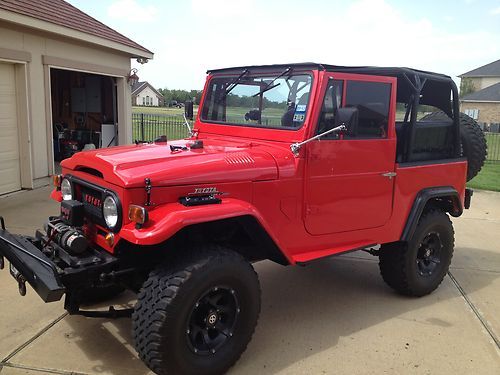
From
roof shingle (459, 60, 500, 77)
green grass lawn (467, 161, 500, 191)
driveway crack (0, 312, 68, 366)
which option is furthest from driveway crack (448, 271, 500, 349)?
roof shingle (459, 60, 500, 77)

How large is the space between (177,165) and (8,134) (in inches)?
260

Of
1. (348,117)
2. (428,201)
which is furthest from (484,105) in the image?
(348,117)

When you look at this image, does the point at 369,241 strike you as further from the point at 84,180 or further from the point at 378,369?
the point at 84,180

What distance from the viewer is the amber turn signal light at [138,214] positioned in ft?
9.16

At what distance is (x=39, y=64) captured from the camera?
29.0 ft

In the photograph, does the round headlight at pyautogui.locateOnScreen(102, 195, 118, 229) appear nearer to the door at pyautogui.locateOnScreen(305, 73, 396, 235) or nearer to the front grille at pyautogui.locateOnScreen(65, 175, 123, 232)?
the front grille at pyautogui.locateOnScreen(65, 175, 123, 232)

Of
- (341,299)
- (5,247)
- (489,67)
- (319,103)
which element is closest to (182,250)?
(5,247)

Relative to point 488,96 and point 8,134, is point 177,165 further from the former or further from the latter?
point 488,96

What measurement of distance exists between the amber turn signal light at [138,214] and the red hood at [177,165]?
0.56 ft

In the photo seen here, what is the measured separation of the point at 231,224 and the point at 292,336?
1122 millimetres

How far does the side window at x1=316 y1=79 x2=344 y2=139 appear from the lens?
12.2ft

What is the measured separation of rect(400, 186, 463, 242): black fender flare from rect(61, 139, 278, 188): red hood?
1635mm

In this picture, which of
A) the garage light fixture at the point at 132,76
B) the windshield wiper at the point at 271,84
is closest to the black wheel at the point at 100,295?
the windshield wiper at the point at 271,84

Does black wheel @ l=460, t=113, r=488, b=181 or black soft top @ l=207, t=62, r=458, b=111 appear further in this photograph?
black wheel @ l=460, t=113, r=488, b=181
